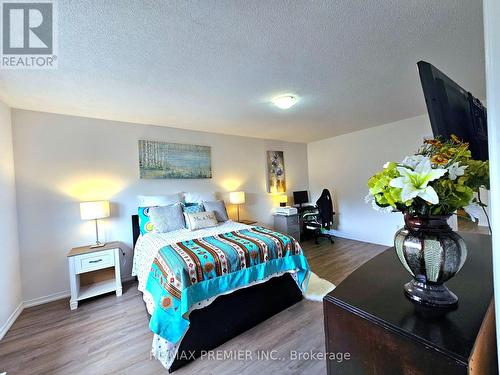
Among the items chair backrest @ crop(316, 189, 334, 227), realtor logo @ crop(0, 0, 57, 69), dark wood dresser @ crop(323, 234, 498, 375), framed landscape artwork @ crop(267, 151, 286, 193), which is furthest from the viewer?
framed landscape artwork @ crop(267, 151, 286, 193)

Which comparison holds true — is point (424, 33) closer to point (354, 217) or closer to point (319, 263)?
point (319, 263)

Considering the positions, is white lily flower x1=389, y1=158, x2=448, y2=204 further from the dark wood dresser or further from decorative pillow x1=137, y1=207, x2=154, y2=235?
decorative pillow x1=137, y1=207, x2=154, y2=235

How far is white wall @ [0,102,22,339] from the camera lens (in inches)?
77.2

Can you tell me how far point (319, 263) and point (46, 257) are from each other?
12.2 ft

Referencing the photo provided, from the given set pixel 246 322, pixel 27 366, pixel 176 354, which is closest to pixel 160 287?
Answer: pixel 176 354

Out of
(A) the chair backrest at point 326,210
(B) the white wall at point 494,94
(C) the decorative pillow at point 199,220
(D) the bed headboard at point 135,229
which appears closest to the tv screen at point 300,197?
(A) the chair backrest at point 326,210

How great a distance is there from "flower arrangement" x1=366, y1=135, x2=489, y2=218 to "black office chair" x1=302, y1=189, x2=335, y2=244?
3.33 meters

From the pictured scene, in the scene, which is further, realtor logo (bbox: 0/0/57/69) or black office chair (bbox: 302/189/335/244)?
black office chair (bbox: 302/189/335/244)

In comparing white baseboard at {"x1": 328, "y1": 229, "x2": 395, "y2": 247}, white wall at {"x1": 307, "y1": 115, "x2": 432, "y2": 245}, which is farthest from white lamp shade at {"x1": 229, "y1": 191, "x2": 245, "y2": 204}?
white baseboard at {"x1": 328, "y1": 229, "x2": 395, "y2": 247}

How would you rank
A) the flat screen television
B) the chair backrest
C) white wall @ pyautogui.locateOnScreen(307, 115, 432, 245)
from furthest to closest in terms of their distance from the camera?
the chair backrest < white wall @ pyautogui.locateOnScreen(307, 115, 432, 245) < the flat screen television

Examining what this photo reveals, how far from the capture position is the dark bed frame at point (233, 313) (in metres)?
1.58

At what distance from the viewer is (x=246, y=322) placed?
1.86 m

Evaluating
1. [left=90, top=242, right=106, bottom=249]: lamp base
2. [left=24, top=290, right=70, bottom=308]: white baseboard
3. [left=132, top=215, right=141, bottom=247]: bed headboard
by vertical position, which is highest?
[left=132, top=215, right=141, bottom=247]: bed headboard

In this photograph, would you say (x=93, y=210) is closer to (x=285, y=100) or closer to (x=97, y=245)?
(x=97, y=245)
